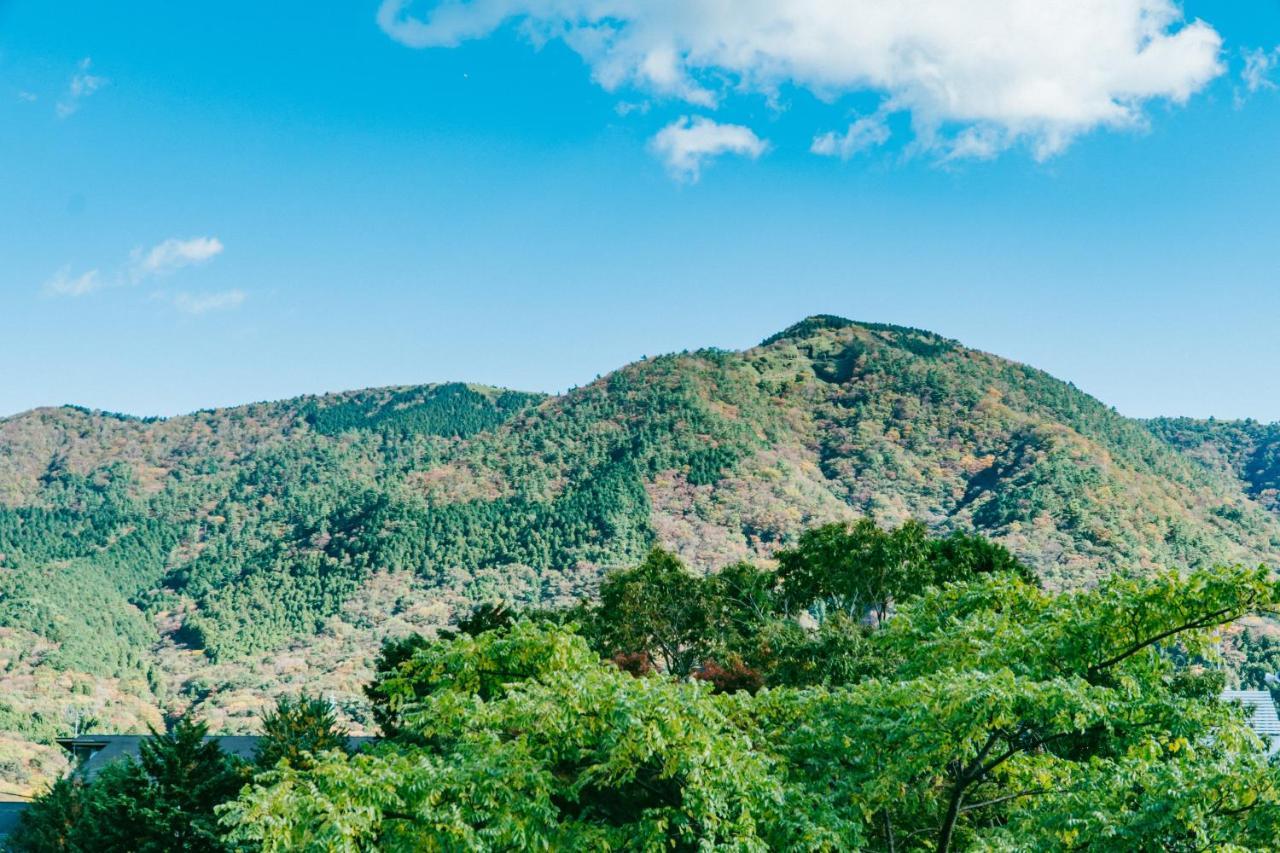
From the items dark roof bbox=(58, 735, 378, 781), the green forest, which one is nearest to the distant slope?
dark roof bbox=(58, 735, 378, 781)

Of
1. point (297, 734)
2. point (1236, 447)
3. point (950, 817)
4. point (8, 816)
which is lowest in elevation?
point (8, 816)

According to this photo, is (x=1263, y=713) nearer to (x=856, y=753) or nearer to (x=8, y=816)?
(x=856, y=753)

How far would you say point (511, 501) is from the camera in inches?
4306

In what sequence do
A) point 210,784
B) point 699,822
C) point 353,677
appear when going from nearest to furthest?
point 699,822 < point 210,784 < point 353,677

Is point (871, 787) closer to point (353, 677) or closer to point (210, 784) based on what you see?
point (210, 784)

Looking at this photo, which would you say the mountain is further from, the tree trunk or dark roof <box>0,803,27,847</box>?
the tree trunk

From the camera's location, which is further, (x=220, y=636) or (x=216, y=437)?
(x=216, y=437)

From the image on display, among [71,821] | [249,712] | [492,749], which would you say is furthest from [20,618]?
[492,749]

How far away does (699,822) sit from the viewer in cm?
816

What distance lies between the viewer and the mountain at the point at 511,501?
275 ft

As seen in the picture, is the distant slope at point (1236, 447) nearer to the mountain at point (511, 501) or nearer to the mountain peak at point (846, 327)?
the mountain at point (511, 501)

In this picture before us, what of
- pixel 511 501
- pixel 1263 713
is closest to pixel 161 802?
pixel 1263 713

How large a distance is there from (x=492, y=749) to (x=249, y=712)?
232 ft

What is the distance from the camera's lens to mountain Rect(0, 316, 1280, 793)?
83.7 m
